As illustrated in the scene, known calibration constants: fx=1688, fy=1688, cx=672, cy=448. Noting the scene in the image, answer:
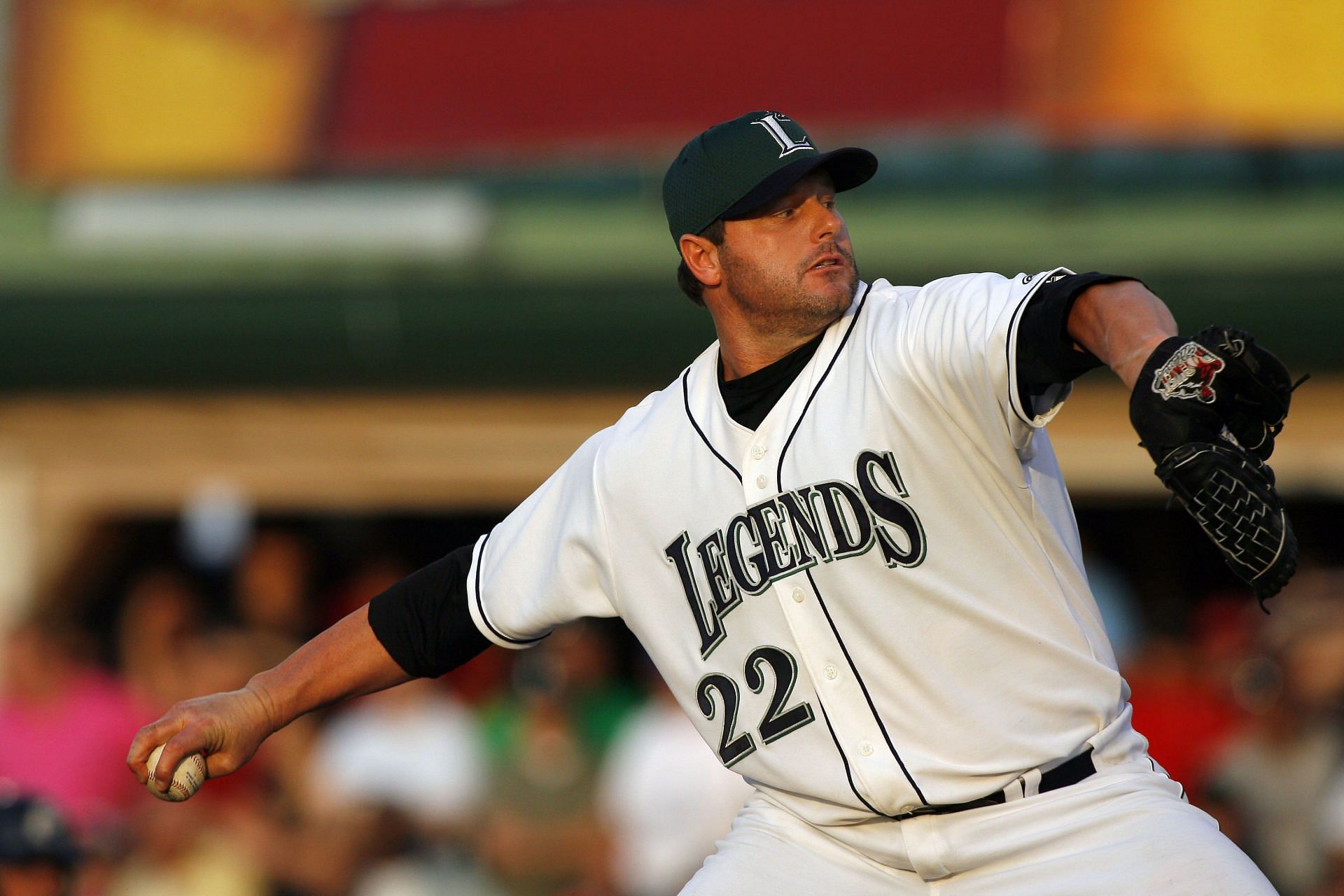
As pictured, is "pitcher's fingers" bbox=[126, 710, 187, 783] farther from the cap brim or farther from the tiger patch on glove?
the tiger patch on glove

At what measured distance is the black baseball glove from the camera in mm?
2330

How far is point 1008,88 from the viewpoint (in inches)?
281

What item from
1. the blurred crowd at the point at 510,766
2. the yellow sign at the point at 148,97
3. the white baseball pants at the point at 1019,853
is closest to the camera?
the white baseball pants at the point at 1019,853

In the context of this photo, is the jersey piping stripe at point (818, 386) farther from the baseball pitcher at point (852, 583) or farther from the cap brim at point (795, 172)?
the cap brim at point (795, 172)

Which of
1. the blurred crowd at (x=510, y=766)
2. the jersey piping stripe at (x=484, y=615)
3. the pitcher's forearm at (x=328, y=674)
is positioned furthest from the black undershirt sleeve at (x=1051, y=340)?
the blurred crowd at (x=510, y=766)

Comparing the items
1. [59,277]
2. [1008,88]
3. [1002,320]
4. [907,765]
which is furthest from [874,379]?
[59,277]

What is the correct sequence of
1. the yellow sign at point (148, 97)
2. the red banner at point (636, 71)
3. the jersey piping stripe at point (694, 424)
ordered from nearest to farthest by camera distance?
the jersey piping stripe at point (694, 424) → the red banner at point (636, 71) → the yellow sign at point (148, 97)

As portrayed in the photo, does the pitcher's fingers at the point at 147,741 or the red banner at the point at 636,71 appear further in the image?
the red banner at the point at 636,71

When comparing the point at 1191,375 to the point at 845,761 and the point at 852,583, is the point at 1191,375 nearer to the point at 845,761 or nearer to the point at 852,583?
the point at 852,583

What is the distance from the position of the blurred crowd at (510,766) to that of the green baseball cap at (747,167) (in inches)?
119

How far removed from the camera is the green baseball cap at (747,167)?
10.3 ft

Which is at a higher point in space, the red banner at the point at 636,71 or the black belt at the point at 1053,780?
the red banner at the point at 636,71

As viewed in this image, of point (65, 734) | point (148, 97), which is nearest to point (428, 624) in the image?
point (65, 734)

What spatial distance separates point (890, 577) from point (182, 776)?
1.37m
